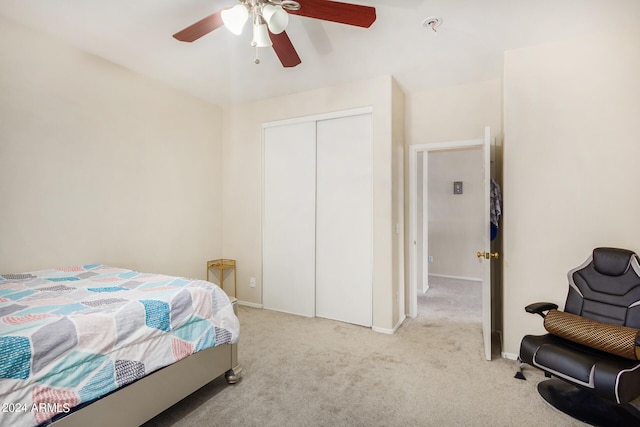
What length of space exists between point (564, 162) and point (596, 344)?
1.31 m

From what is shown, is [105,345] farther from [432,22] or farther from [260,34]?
[432,22]

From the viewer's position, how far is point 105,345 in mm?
1474

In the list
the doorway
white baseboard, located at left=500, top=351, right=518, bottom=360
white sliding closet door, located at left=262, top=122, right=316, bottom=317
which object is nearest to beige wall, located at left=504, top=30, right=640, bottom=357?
white baseboard, located at left=500, top=351, right=518, bottom=360

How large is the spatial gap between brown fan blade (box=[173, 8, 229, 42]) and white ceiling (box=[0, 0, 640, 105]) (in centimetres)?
24

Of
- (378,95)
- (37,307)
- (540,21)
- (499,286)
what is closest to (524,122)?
(540,21)

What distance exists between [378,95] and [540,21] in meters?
1.39

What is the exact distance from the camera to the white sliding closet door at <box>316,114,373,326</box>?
3318mm

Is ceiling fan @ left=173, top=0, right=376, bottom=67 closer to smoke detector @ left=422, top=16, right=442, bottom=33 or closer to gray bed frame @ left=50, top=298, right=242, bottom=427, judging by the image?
smoke detector @ left=422, top=16, right=442, bottom=33

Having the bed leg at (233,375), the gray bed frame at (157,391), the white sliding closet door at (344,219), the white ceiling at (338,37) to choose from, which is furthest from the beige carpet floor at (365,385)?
the white ceiling at (338,37)

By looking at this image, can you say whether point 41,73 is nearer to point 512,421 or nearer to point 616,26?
point 512,421

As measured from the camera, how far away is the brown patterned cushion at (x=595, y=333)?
1.81 m

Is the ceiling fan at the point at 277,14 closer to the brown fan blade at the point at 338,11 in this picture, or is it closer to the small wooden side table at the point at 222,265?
the brown fan blade at the point at 338,11

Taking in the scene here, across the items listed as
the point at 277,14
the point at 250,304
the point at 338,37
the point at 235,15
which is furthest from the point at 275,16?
the point at 250,304

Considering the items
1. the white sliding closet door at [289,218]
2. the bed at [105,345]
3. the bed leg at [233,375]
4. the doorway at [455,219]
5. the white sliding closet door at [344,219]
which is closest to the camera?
the bed at [105,345]
